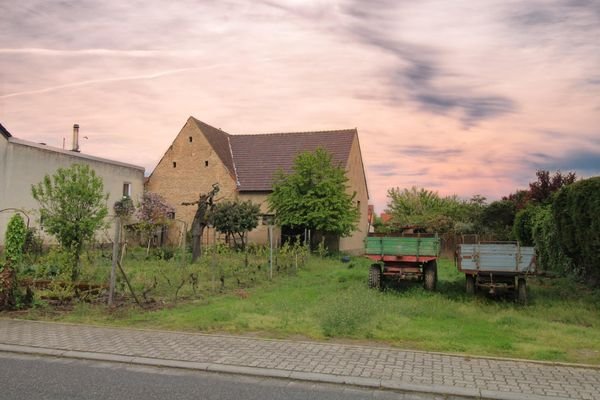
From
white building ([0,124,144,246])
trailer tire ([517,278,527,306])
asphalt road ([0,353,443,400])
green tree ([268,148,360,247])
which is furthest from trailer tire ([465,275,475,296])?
white building ([0,124,144,246])

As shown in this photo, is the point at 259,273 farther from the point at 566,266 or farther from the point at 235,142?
the point at 235,142

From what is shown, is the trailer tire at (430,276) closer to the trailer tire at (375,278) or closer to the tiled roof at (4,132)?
the trailer tire at (375,278)

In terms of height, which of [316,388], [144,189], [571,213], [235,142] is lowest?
[316,388]

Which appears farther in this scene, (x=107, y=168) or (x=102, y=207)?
(x=107, y=168)

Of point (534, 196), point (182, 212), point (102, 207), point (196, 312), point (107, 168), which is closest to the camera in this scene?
point (196, 312)

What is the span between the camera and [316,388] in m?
6.06

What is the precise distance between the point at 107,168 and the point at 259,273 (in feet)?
58.9

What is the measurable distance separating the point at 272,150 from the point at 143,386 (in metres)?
31.3

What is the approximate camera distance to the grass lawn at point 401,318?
8.21 m

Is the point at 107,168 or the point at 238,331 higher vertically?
the point at 107,168

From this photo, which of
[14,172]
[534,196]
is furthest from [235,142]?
[534,196]

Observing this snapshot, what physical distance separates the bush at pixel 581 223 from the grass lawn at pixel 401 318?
1.05 meters

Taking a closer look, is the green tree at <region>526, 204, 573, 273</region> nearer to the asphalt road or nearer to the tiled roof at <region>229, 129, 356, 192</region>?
the asphalt road

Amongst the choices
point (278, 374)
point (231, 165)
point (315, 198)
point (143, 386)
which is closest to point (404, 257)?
point (278, 374)
